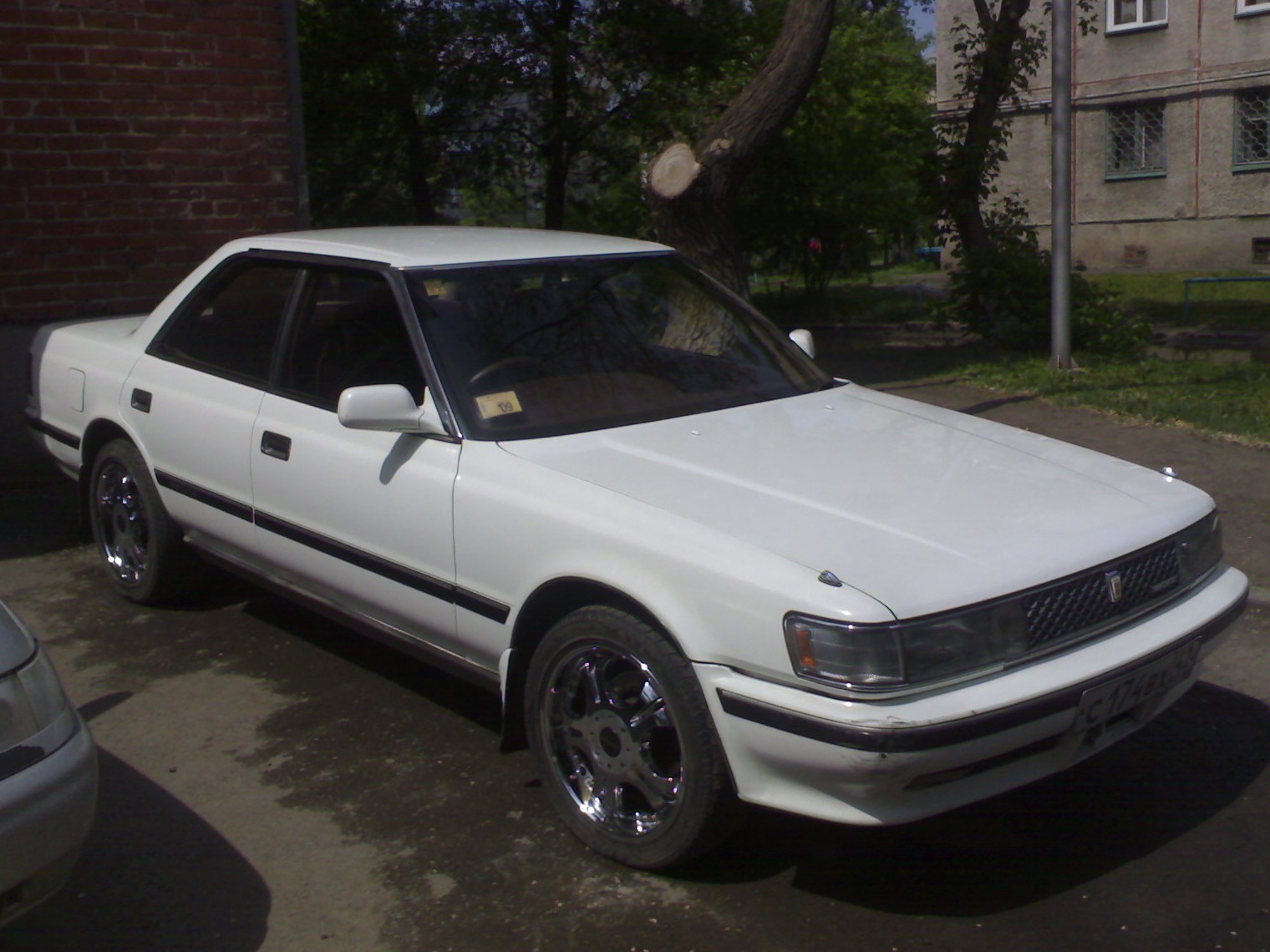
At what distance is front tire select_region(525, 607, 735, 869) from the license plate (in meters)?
0.86

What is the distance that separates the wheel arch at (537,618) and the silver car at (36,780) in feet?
3.63

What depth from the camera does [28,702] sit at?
9.87 feet

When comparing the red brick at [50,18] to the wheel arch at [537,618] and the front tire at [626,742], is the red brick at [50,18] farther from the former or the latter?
the front tire at [626,742]

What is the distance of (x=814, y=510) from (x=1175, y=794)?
149 centimetres

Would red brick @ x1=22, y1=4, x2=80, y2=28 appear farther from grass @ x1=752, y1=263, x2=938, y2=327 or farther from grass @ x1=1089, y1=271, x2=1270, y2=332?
grass @ x1=752, y1=263, x2=938, y2=327

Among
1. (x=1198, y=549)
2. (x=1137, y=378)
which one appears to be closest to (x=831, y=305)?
(x=1137, y=378)

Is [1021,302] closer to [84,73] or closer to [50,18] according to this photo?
[84,73]

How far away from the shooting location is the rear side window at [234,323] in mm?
4984

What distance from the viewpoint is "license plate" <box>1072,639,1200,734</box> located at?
329 cm

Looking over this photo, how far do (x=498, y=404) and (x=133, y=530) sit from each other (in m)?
2.33

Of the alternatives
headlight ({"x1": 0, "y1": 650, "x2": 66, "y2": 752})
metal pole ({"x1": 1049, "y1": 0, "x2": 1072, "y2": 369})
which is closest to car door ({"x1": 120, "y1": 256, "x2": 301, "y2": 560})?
headlight ({"x1": 0, "y1": 650, "x2": 66, "y2": 752})

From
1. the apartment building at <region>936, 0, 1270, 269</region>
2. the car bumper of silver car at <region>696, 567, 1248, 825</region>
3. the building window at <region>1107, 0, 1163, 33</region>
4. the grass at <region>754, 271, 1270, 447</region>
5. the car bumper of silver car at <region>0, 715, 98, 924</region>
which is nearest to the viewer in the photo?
the car bumper of silver car at <region>0, 715, 98, 924</region>

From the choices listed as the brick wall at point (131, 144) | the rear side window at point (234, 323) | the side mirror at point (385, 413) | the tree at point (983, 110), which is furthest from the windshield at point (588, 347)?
the tree at point (983, 110)

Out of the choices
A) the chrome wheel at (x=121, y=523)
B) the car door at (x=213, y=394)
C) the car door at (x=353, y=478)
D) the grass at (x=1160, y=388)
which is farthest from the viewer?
the grass at (x=1160, y=388)
